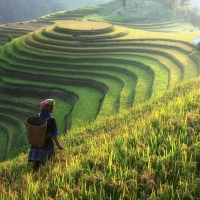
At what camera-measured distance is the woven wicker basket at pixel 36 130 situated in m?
5.21

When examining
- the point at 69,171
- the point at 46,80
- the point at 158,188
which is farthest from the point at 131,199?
the point at 46,80

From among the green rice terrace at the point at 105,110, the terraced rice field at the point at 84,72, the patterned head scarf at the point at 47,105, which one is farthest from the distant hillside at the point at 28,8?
the patterned head scarf at the point at 47,105

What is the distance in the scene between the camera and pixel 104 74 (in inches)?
741

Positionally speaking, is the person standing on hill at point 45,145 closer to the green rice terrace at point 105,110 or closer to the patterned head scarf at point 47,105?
the patterned head scarf at point 47,105

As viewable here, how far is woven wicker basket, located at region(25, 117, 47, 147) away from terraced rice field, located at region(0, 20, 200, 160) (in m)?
7.22

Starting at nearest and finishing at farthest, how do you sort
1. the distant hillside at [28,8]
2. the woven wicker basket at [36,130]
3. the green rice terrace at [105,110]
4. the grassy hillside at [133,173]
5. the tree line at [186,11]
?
1. the grassy hillside at [133,173]
2. the green rice terrace at [105,110]
3. the woven wicker basket at [36,130]
4. the tree line at [186,11]
5. the distant hillside at [28,8]

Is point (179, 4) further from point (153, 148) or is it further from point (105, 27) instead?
point (153, 148)

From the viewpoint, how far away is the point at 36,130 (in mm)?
5219

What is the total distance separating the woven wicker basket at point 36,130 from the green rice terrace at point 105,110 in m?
0.52

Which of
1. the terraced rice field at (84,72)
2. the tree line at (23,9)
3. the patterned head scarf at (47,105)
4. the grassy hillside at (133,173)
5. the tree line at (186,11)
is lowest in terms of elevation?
the grassy hillside at (133,173)

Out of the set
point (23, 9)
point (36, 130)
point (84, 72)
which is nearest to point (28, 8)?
point (23, 9)

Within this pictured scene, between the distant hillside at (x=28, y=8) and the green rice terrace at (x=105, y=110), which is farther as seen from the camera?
the distant hillside at (x=28, y=8)

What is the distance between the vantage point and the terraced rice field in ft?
48.5

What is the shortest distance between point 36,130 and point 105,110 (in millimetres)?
8628
